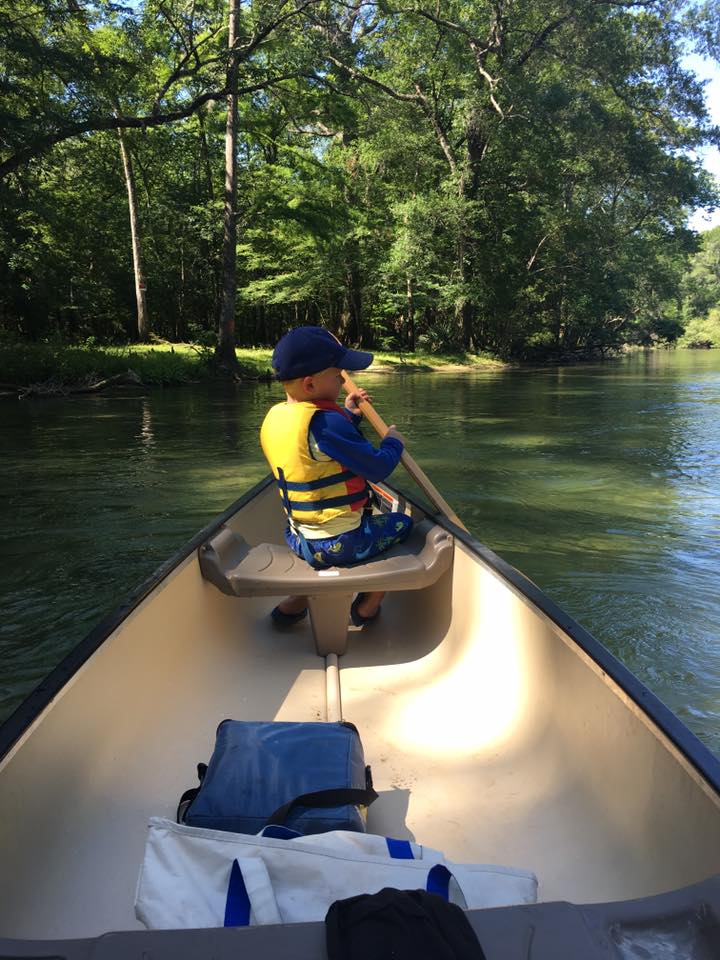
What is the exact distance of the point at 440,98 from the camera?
2480 cm

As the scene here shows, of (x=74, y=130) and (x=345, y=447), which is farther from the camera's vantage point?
(x=74, y=130)

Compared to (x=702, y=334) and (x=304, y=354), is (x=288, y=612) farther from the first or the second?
(x=702, y=334)

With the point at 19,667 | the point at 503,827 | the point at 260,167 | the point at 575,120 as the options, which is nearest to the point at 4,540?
the point at 19,667

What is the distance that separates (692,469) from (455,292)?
19891 mm

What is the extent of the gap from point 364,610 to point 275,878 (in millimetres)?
1895

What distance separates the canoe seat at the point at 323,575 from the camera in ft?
8.64

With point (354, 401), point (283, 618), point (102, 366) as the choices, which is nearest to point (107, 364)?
point (102, 366)

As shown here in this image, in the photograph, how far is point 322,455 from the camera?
2699 mm

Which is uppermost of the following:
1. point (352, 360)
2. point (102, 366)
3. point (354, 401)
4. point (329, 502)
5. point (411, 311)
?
point (411, 311)

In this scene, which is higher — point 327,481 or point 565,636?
point 327,481

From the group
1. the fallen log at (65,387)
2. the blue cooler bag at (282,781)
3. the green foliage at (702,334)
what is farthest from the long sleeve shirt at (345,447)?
the green foliage at (702,334)

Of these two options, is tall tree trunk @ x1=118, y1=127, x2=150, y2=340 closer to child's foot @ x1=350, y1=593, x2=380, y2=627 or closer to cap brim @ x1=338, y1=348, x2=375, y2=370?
cap brim @ x1=338, y1=348, x2=375, y2=370

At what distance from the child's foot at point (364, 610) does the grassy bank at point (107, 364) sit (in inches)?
520

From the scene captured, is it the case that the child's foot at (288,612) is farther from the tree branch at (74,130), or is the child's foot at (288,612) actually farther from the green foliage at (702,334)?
the green foliage at (702,334)
